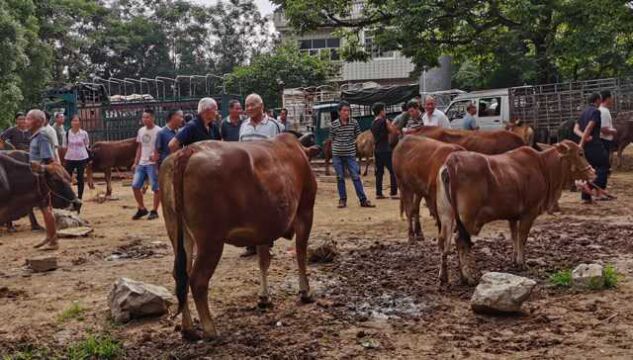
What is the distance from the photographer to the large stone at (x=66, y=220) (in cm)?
1090

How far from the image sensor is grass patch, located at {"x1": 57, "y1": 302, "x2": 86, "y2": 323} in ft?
19.2

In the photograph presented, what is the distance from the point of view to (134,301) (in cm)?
564

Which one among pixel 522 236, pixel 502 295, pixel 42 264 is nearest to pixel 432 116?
pixel 522 236

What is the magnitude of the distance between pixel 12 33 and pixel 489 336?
23.0 m

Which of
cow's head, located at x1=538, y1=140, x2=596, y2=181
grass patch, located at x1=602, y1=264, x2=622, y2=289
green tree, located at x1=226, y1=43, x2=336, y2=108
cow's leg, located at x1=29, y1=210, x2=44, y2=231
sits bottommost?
cow's leg, located at x1=29, y1=210, x2=44, y2=231

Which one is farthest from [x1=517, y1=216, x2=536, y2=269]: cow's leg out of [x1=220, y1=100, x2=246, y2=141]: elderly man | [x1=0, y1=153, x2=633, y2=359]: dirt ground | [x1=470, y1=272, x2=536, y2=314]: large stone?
[x1=220, y1=100, x2=246, y2=141]: elderly man

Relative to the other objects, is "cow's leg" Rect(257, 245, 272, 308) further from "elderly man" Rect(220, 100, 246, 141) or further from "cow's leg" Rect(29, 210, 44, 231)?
"cow's leg" Rect(29, 210, 44, 231)

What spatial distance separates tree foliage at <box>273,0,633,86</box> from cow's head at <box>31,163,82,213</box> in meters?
12.6

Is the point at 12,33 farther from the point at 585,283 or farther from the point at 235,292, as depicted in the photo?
the point at 585,283

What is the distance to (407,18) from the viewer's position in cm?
1966

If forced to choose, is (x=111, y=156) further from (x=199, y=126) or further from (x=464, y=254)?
(x=464, y=254)

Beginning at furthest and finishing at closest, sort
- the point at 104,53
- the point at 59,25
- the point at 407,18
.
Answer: the point at 104,53 < the point at 59,25 < the point at 407,18

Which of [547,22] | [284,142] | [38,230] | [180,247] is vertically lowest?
[38,230]

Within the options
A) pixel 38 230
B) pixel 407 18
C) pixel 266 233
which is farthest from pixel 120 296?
pixel 407 18
